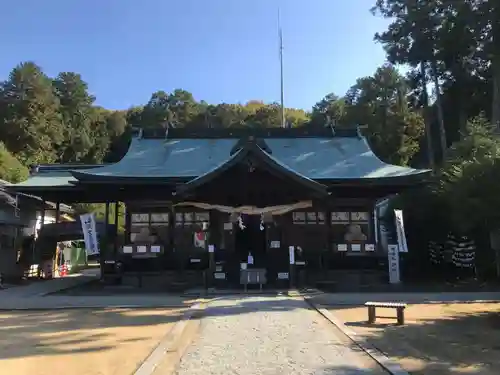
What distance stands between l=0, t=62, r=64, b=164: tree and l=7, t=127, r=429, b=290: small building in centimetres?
2831

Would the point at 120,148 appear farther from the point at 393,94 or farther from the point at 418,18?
the point at 418,18

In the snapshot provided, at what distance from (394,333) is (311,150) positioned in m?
13.0

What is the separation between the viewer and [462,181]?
11.5m

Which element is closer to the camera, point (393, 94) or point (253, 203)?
point (253, 203)

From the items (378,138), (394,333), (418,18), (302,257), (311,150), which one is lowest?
(394,333)

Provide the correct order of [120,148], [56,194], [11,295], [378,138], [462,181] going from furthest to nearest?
[120,148]
[378,138]
[56,194]
[11,295]
[462,181]

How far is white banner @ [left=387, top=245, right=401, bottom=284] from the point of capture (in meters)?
16.9

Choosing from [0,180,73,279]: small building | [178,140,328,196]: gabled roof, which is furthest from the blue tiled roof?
[178,140,328,196]: gabled roof

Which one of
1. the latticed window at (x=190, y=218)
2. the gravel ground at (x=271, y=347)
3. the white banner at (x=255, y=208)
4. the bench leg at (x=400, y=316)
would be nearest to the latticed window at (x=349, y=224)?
the white banner at (x=255, y=208)

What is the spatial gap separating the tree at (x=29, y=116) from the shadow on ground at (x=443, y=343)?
39.7 meters

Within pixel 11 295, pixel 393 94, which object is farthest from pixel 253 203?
pixel 393 94

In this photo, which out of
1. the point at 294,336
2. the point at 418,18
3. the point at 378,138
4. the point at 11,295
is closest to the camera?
the point at 294,336

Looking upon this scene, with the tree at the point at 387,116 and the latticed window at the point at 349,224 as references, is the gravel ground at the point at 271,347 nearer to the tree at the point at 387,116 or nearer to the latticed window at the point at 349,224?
the latticed window at the point at 349,224

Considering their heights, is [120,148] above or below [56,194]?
above
